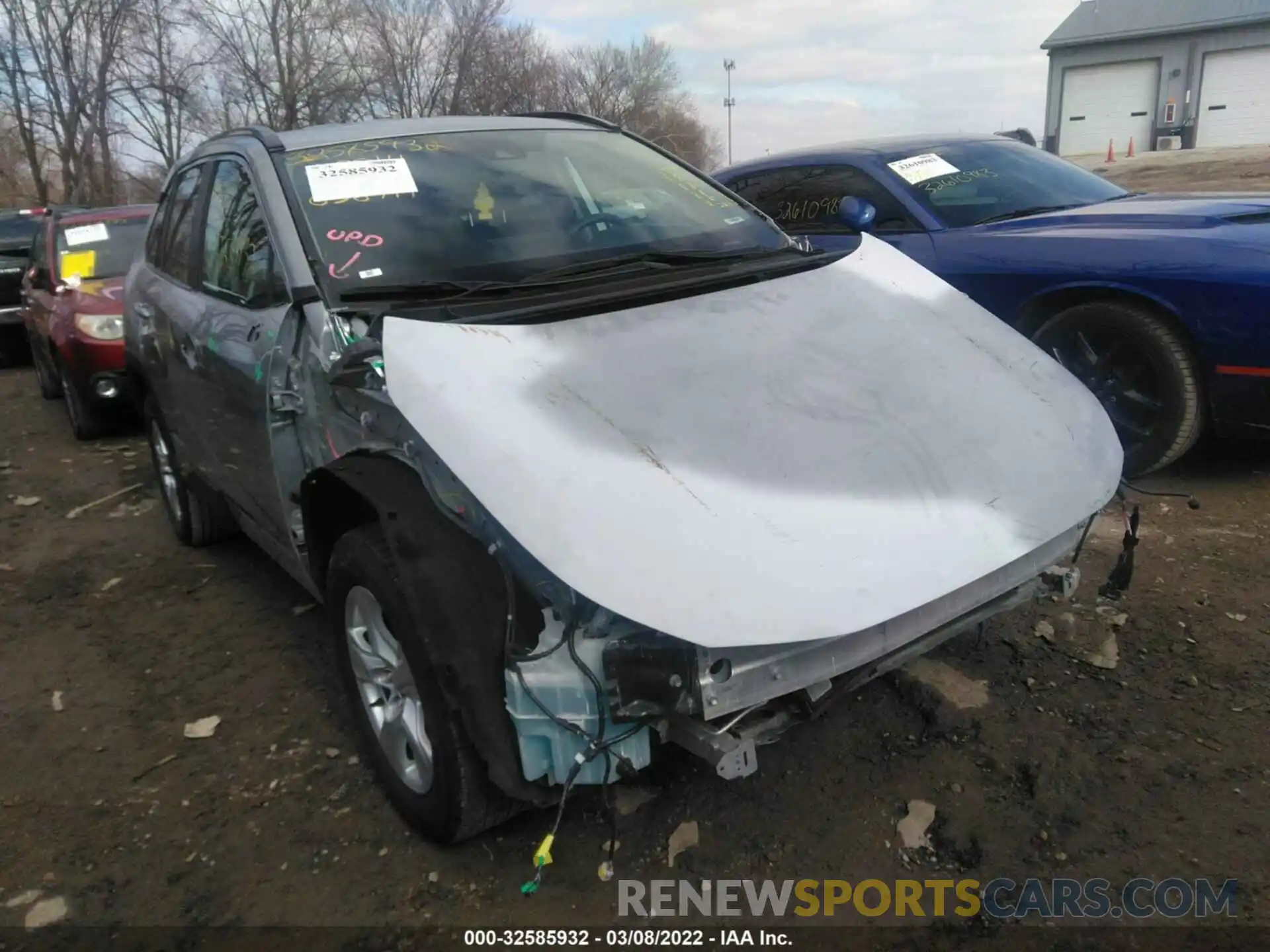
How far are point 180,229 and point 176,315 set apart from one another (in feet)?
1.59

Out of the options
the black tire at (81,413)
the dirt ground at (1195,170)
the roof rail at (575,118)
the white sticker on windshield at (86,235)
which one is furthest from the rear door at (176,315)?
the dirt ground at (1195,170)

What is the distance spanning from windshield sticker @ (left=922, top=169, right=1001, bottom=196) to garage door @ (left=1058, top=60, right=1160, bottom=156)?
3003cm

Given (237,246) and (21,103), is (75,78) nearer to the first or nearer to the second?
(21,103)

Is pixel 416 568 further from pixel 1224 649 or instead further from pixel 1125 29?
pixel 1125 29

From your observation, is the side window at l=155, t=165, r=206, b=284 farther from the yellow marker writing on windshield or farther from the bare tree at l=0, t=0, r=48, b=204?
the bare tree at l=0, t=0, r=48, b=204

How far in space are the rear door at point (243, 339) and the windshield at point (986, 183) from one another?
349 centimetres

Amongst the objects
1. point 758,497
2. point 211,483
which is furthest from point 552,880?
point 211,483

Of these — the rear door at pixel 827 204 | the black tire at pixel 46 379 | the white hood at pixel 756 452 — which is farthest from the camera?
the black tire at pixel 46 379

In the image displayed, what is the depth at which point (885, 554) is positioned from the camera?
1.92m

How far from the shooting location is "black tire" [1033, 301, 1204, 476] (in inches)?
158

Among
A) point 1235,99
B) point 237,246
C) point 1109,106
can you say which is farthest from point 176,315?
point 1235,99

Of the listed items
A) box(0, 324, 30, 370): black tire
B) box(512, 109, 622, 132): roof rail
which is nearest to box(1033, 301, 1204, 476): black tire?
box(512, 109, 622, 132): roof rail

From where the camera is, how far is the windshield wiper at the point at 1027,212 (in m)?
4.84

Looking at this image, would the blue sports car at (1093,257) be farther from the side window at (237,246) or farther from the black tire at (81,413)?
the black tire at (81,413)
